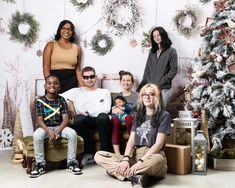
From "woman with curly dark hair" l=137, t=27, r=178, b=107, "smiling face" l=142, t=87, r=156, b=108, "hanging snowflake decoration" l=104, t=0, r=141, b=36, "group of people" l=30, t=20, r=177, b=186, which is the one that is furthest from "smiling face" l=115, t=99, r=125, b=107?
"hanging snowflake decoration" l=104, t=0, r=141, b=36

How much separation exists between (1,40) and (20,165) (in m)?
1.78

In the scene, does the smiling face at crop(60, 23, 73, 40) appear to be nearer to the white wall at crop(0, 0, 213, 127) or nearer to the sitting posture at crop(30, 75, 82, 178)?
the white wall at crop(0, 0, 213, 127)

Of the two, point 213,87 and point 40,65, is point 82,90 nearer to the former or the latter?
point 40,65

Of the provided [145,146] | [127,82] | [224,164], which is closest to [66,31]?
[127,82]

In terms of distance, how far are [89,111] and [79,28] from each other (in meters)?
1.28

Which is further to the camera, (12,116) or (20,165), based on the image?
(12,116)

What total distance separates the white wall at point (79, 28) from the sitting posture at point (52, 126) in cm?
121

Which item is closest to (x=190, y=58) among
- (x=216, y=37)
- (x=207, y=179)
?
(x=216, y=37)

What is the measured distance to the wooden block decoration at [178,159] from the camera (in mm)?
3885

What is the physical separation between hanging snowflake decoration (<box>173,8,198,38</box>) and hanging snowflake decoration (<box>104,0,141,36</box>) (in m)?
0.52

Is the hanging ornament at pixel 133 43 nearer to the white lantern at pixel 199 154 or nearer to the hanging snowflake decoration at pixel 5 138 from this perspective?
the white lantern at pixel 199 154

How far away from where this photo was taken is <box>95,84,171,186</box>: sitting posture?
3445 mm

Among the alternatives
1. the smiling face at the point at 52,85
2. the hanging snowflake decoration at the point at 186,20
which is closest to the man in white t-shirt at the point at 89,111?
the smiling face at the point at 52,85

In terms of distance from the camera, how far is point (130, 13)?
519cm
